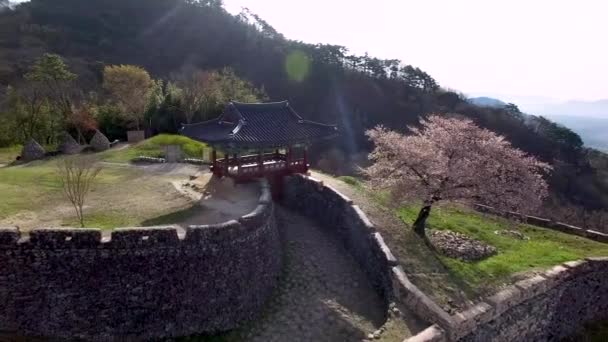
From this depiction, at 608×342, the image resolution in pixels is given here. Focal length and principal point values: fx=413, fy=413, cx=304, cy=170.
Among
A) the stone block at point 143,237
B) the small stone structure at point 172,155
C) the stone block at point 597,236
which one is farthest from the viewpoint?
the small stone structure at point 172,155

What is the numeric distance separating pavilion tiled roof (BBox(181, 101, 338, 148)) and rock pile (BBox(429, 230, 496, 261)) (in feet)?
19.8

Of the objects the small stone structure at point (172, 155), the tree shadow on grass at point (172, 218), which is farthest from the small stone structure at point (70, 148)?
the tree shadow on grass at point (172, 218)

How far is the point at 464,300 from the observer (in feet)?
36.9

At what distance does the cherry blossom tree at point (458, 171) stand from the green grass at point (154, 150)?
13728 mm

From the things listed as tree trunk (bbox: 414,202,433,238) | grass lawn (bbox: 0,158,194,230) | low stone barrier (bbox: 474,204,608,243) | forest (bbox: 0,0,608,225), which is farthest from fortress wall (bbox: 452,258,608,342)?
forest (bbox: 0,0,608,225)

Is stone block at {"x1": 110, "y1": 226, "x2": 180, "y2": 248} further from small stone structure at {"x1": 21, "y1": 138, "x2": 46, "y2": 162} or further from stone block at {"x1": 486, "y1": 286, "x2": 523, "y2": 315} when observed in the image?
small stone structure at {"x1": 21, "y1": 138, "x2": 46, "y2": 162}

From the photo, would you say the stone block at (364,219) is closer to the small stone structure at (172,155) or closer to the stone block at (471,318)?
the stone block at (471,318)

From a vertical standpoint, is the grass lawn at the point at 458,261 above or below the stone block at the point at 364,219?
below

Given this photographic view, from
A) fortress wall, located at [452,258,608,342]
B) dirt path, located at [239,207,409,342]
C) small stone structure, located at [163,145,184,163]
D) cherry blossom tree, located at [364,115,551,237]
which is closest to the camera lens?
dirt path, located at [239,207,409,342]

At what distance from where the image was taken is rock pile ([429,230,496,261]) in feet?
46.4

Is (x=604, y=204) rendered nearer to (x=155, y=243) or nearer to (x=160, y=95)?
(x=160, y=95)

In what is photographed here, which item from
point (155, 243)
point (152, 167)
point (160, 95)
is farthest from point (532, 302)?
point (160, 95)

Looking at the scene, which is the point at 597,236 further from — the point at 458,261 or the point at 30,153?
the point at 30,153

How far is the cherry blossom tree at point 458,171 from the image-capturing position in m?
13.6
